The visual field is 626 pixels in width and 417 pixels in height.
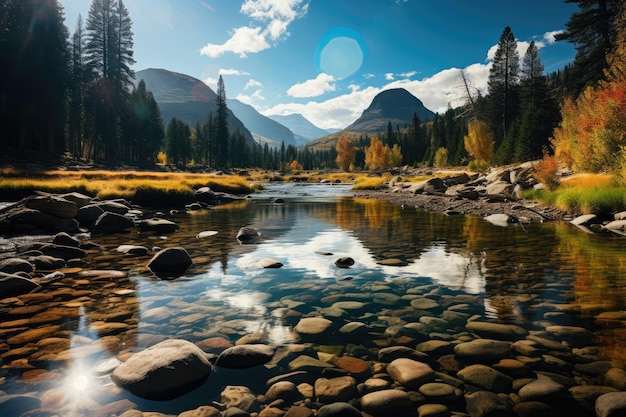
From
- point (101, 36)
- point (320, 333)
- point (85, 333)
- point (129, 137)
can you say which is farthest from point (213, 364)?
point (129, 137)

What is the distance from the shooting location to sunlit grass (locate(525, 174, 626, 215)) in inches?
624

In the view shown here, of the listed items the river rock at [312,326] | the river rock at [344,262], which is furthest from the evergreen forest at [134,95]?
the river rock at [312,326]

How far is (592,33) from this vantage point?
34.5 metres

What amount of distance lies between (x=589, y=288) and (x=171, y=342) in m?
7.76

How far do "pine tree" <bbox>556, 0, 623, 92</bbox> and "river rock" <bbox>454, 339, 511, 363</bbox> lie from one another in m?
39.4

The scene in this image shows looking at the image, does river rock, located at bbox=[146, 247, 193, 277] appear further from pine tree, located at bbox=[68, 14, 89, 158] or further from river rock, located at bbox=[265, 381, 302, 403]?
pine tree, located at bbox=[68, 14, 89, 158]

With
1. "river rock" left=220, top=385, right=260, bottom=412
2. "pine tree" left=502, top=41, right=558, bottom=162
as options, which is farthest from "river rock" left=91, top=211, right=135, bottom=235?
"pine tree" left=502, top=41, right=558, bottom=162

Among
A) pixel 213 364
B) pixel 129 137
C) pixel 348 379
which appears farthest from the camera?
pixel 129 137

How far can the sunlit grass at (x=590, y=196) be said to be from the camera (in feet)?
52.0

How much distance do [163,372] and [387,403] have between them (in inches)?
93.7

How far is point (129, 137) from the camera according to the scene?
60.0m

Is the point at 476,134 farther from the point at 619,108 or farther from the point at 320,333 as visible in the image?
the point at 320,333

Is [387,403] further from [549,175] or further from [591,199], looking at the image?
[549,175]

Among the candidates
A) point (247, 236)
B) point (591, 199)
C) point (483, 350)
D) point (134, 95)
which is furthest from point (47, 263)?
point (134, 95)
